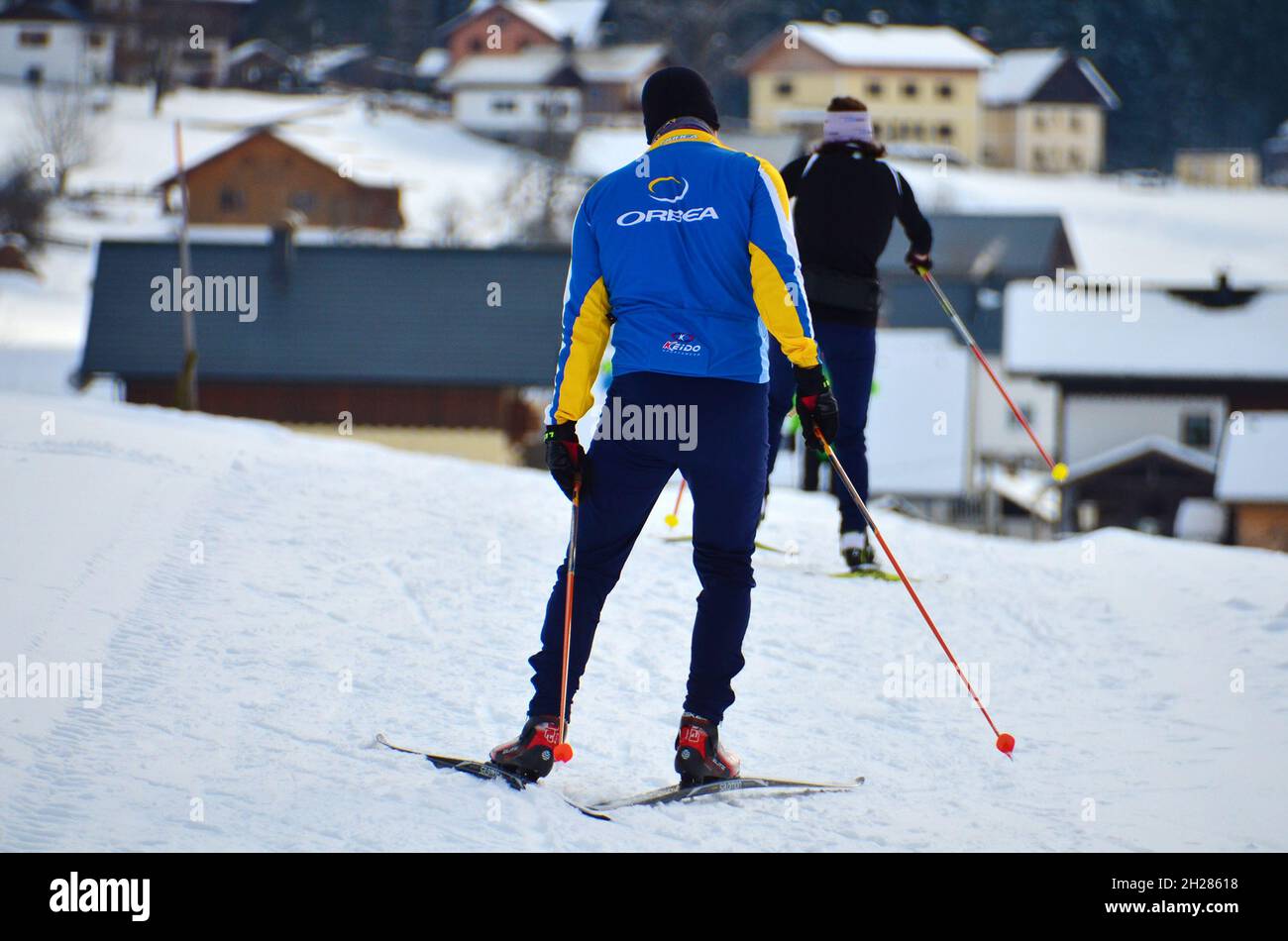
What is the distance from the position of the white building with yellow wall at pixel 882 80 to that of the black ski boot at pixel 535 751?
6489cm

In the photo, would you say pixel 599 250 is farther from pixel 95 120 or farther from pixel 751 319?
pixel 95 120

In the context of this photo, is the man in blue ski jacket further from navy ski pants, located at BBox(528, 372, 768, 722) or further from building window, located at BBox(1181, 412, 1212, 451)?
building window, located at BBox(1181, 412, 1212, 451)

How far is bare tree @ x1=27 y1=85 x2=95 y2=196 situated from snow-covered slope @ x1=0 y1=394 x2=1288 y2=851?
45.5 meters

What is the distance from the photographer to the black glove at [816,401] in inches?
164

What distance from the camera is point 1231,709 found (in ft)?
17.8

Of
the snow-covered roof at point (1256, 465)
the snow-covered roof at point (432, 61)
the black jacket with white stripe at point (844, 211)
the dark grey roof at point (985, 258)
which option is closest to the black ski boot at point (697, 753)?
the black jacket with white stripe at point (844, 211)

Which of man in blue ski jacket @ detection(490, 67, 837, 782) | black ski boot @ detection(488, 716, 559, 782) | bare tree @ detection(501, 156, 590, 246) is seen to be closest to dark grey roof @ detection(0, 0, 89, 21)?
bare tree @ detection(501, 156, 590, 246)

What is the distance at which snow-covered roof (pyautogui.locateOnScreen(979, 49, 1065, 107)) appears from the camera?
7006cm

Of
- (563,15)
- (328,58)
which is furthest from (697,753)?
(563,15)

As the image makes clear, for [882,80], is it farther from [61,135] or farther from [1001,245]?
[61,135]

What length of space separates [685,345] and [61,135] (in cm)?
5288

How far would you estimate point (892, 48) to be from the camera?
68.9 m
